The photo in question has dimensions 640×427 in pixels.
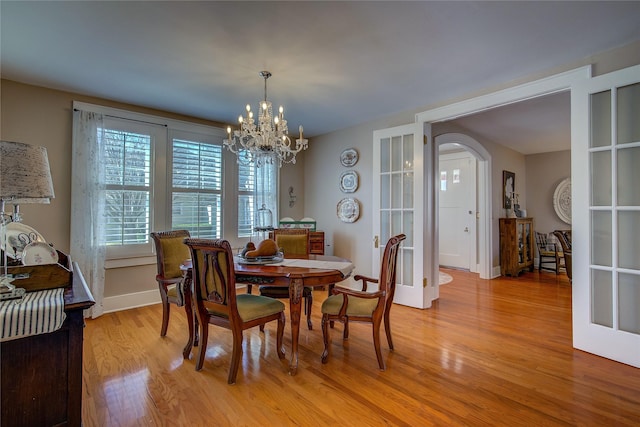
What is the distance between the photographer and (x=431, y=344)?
2666mm

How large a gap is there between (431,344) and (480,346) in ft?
1.40

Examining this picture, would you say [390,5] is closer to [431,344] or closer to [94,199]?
[431,344]

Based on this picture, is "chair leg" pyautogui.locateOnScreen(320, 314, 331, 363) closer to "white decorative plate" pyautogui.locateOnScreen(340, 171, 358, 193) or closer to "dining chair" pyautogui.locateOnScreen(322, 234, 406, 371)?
"dining chair" pyautogui.locateOnScreen(322, 234, 406, 371)

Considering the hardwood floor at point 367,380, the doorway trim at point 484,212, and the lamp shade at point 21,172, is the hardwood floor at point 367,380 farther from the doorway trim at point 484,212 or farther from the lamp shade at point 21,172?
the doorway trim at point 484,212

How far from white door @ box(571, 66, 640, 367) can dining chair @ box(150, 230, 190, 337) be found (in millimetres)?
3504

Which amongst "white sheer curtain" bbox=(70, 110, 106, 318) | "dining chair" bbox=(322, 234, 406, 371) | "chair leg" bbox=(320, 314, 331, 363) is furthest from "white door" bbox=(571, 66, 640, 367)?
"white sheer curtain" bbox=(70, 110, 106, 318)

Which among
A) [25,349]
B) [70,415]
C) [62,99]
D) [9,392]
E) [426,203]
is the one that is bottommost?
[70,415]

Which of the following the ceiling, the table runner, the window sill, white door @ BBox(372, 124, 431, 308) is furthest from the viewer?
white door @ BBox(372, 124, 431, 308)

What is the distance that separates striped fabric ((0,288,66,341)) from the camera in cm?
100

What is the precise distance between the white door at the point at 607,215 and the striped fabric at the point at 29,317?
350 cm

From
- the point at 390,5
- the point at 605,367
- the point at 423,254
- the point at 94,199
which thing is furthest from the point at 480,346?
the point at 94,199

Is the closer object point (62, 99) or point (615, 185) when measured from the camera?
point (615, 185)

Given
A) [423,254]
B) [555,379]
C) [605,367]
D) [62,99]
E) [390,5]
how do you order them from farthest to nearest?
1. [423,254]
2. [62,99]
3. [605,367]
4. [555,379]
5. [390,5]

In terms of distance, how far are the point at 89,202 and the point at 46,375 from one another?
273 cm
